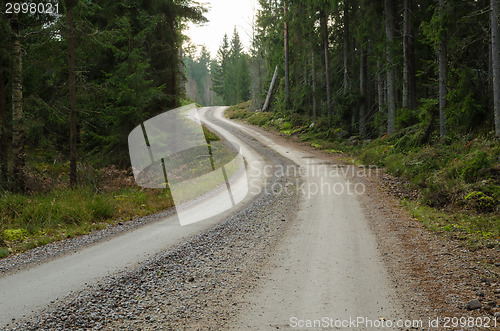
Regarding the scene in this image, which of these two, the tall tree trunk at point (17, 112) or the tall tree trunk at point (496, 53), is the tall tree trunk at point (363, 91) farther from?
the tall tree trunk at point (17, 112)

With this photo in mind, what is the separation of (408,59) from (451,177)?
33.0 feet

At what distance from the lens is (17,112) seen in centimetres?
1084

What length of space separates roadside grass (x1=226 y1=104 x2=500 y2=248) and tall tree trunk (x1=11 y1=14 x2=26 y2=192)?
1300 centimetres

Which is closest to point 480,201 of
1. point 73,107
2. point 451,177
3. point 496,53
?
point 451,177

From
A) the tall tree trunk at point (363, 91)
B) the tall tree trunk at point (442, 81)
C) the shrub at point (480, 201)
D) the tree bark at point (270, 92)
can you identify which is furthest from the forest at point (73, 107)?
the tree bark at point (270, 92)

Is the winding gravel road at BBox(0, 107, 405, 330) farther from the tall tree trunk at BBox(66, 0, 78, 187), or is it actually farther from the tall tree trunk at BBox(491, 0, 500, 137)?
the tall tree trunk at BBox(491, 0, 500, 137)

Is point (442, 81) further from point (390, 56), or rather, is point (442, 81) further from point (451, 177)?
point (390, 56)

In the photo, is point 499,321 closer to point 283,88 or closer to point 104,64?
point 104,64

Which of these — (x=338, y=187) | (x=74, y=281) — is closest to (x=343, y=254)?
(x=74, y=281)

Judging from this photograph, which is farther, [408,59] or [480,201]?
[408,59]

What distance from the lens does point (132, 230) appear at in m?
8.39

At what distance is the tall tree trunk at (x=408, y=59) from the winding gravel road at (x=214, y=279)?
1194 centimetres

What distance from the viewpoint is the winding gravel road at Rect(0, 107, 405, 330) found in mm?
4230

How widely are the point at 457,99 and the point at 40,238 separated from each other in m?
14.6
